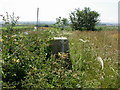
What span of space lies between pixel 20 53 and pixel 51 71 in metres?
0.52

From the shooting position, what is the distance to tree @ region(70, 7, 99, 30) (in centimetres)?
1495

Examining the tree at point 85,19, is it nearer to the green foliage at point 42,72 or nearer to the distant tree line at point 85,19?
the distant tree line at point 85,19

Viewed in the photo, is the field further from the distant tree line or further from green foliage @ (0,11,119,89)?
the distant tree line

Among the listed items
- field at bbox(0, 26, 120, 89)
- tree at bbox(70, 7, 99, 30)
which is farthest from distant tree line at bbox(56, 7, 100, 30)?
field at bbox(0, 26, 120, 89)

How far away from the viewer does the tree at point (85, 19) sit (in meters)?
14.9

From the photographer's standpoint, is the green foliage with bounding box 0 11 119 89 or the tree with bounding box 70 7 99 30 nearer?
the green foliage with bounding box 0 11 119 89

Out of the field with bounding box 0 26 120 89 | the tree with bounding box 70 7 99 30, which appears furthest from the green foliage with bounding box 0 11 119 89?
the tree with bounding box 70 7 99 30

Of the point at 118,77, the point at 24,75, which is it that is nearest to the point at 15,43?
the point at 24,75

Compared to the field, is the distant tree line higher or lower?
higher

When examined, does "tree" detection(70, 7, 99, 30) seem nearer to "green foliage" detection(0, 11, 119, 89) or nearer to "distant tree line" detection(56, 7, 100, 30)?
"distant tree line" detection(56, 7, 100, 30)

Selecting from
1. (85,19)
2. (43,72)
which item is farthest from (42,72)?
(85,19)

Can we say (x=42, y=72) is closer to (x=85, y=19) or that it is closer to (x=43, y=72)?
(x=43, y=72)

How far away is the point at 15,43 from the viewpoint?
9.01ft

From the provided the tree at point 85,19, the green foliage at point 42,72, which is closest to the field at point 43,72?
the green foliage at point 42,72
